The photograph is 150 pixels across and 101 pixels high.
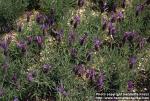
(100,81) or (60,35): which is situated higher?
(60,35)

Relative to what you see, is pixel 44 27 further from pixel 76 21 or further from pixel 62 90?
pixel 62 90

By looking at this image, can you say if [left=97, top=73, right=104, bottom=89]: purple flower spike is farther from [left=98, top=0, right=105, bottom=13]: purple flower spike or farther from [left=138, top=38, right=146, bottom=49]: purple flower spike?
[left=98, top=0, right=105, bottom=13]: purple flower spike

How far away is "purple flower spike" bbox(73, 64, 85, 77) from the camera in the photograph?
384 centimetres

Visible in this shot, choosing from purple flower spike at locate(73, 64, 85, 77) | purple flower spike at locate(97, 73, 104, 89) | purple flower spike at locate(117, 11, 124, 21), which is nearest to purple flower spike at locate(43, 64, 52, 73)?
purple flower spike at locate(73, 64, 85, 77)

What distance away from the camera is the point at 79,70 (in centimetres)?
387

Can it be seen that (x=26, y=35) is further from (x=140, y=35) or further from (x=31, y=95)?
(x=140, y=35)

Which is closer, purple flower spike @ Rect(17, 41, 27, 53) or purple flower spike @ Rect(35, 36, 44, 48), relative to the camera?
purple flower spike @ Rect(17, 41, 27, 53)

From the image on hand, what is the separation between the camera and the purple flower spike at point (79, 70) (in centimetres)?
384

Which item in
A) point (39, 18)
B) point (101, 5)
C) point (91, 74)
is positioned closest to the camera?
point (91, 74)

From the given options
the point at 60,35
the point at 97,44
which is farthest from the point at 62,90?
the point at 60,35

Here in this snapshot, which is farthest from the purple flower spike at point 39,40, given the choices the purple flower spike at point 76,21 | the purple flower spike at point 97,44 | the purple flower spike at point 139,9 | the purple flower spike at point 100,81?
the purple flower spike at point 139,9

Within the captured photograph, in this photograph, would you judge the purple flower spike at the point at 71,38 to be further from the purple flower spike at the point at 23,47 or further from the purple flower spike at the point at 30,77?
the purple flower spike at the point at 30,77

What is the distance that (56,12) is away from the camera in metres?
4.55

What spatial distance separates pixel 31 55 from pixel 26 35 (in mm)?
295
